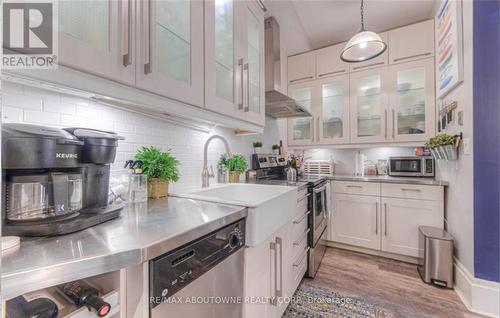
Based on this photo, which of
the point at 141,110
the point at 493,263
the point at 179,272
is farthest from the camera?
the point at 493,263

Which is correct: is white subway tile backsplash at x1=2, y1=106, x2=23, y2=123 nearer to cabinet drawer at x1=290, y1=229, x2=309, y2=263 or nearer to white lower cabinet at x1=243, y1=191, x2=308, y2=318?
white lower cabinet at x1=243, y1=191, x2=308, y2=318

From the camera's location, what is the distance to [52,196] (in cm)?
61

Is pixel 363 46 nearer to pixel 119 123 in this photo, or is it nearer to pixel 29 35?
pixel 119 123

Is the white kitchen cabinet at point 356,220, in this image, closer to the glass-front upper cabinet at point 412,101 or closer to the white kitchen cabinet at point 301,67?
the glass-front upper cabinet at point 412,101

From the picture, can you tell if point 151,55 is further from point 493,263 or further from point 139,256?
point 493,263

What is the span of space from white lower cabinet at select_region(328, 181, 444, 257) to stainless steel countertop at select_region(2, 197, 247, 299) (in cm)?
213

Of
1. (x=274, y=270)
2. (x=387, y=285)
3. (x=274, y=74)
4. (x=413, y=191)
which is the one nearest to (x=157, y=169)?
(x=274, y=270)

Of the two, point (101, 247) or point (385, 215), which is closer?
point (101, 247)

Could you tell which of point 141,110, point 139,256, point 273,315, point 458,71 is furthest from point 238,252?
point 458,71

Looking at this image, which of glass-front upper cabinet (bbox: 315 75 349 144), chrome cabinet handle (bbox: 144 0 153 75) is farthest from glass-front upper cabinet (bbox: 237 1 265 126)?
glass-front upper cabinet (bbox: 315 75 349 144)

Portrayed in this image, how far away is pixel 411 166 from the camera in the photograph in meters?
2.51

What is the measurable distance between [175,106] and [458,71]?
7.38 ft

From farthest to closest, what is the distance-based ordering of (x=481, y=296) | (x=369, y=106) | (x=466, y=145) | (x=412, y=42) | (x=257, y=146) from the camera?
(x=369, y=106) < (x=412, y=42) < (x=257, y=146) < (x=466, y=145) < (x=481, y=296)

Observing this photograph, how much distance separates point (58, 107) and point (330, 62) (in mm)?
2938
